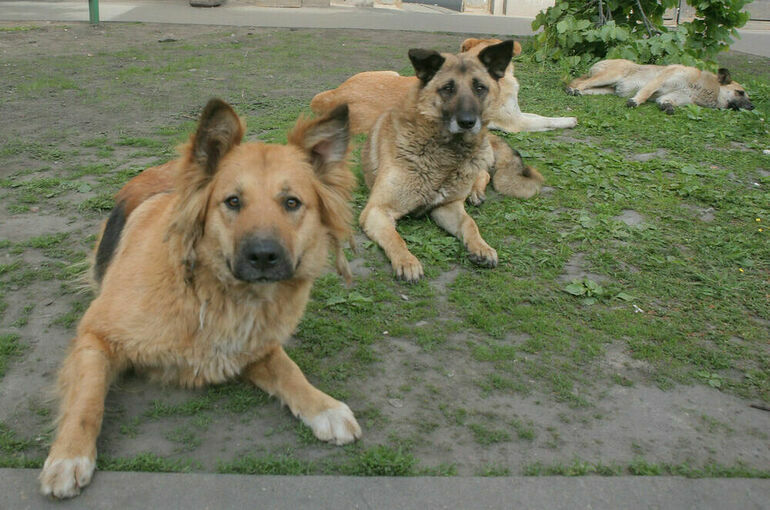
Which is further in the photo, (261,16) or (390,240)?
(261,16)

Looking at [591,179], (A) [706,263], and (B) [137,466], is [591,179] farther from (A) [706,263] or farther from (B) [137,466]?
(B) [137,466]

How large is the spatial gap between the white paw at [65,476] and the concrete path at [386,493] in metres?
0.04

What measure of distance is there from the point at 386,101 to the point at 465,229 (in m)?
2.82

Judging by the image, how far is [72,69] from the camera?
387 inches

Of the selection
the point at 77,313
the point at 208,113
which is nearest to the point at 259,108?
the point at 77,313

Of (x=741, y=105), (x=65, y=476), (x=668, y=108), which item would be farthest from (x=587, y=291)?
(x=741, y=105)

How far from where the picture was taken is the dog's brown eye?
119 inches

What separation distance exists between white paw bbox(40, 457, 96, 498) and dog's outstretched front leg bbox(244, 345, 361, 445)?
0.90 metres

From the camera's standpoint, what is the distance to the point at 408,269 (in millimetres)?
4633

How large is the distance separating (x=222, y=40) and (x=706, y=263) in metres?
10.7

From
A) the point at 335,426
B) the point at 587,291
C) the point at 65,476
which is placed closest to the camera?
the point at 65,476

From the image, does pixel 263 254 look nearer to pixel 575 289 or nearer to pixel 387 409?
pixel 387 409

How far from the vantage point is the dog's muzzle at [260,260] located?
280 centimetres

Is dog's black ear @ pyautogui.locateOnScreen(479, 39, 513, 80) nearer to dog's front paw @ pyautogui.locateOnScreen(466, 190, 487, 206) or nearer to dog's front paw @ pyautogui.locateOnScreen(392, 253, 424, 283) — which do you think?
dog's front paw @ pyautogui.locateOnScreen(466, 190, 487, 206)
